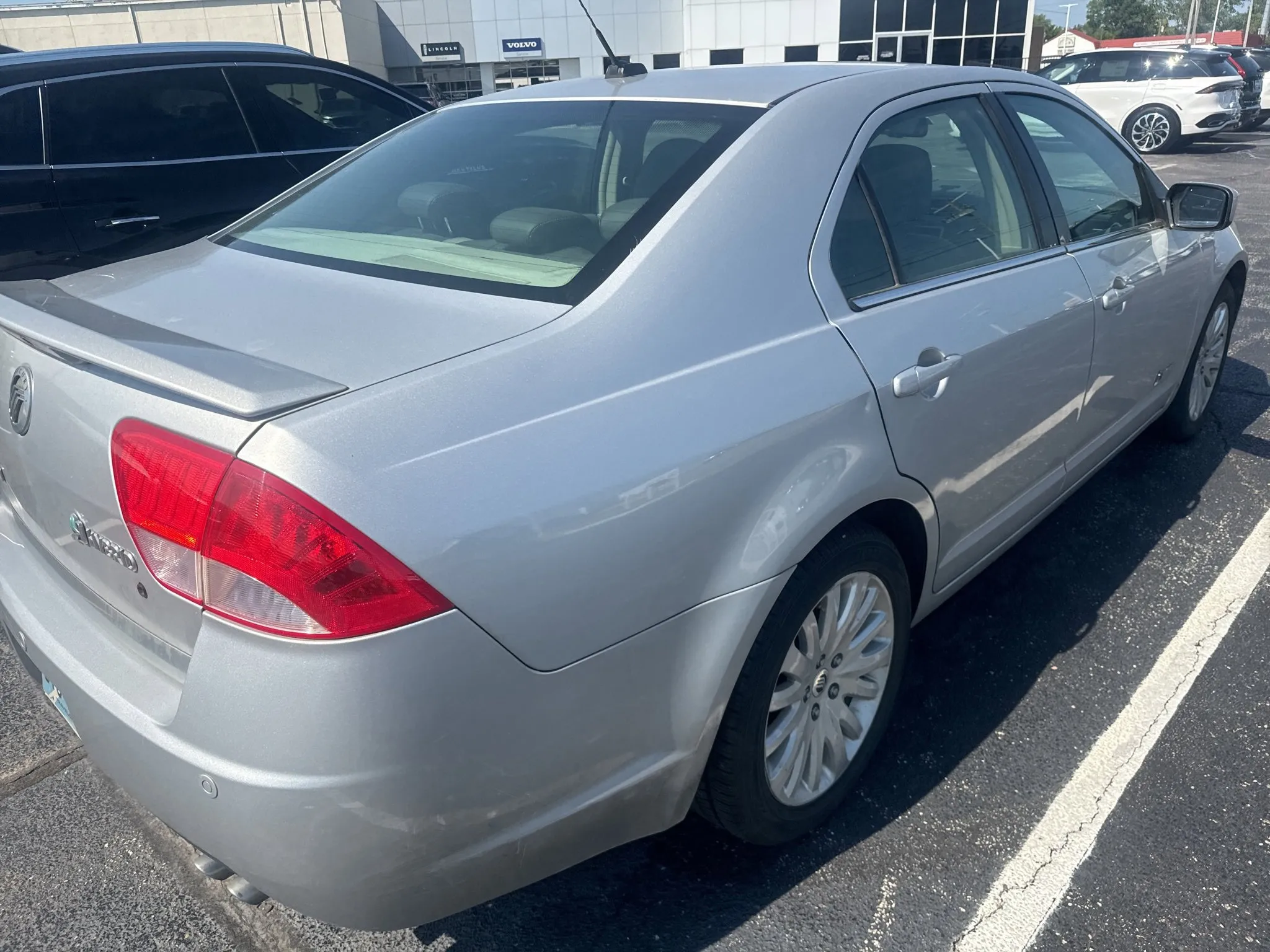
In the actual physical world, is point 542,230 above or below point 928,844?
above

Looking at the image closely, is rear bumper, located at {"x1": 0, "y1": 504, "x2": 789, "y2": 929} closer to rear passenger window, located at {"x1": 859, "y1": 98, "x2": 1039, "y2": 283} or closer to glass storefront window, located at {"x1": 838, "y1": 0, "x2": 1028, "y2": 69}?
rear passenger window, located at {"x1": 859, "y1": 98, "x2": 1039, "y2": 283}

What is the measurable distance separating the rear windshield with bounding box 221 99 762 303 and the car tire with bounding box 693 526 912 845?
30.9 inches

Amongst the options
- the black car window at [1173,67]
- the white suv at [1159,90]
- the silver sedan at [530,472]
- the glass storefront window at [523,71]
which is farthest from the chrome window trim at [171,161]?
the glass storefront window at [523,71]

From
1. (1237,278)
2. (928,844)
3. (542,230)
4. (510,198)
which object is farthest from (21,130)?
(1237,278)

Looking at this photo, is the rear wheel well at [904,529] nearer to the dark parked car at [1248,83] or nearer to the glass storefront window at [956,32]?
the dark parked car at [1248,83]

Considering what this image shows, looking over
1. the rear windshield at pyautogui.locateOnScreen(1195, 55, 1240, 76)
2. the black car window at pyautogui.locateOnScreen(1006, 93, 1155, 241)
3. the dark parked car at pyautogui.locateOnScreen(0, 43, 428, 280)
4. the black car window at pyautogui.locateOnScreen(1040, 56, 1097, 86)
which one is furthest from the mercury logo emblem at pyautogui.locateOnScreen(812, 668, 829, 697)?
the rear windshield at pyautogui.locateOnScreen(1195, 55, 1240, 76)

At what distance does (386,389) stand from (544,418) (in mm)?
252

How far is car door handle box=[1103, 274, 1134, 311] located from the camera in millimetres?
3180

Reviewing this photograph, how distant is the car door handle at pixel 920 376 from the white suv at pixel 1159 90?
17.5m

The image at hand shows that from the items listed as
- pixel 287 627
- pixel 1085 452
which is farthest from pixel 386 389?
pixel 1085 452

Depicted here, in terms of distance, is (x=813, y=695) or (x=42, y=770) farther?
(x=42, y=770)

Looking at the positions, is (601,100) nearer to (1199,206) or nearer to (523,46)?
(1199,206)

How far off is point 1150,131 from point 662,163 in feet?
60.8

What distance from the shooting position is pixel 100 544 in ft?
5.87
